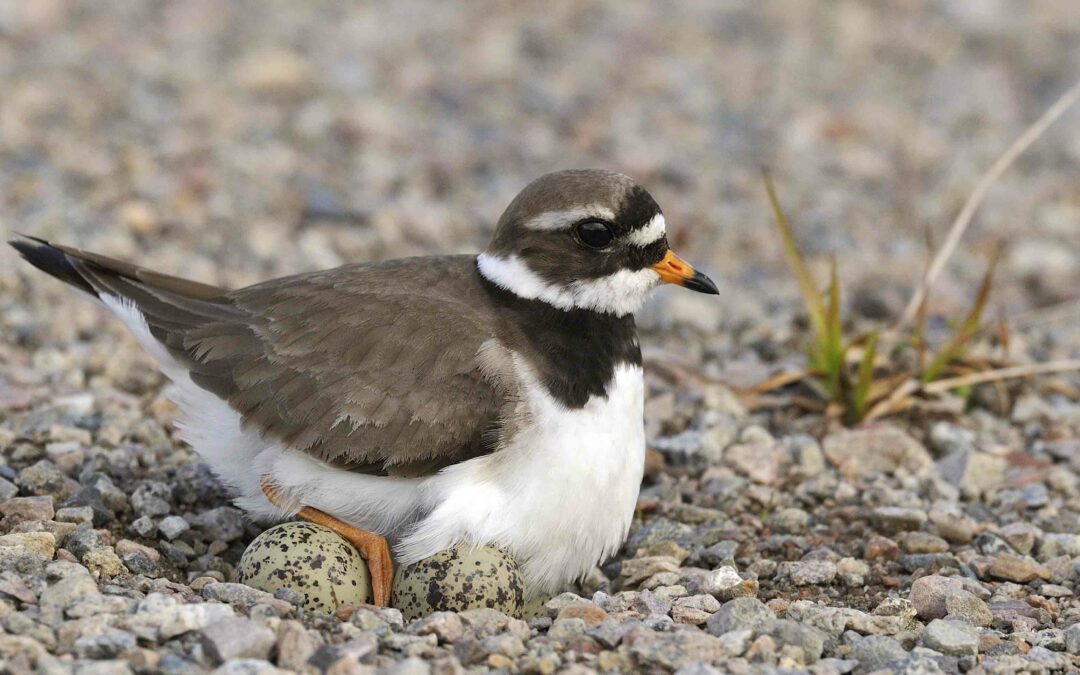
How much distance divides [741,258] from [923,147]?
9.86ft

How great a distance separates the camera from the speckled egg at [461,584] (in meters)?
4.75

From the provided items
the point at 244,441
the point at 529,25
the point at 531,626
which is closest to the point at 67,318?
the point at 244,441

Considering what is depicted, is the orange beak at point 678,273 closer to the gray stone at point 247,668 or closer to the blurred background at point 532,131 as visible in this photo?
the gray stone at point 247,668

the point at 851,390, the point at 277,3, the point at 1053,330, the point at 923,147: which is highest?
the point at 277,3

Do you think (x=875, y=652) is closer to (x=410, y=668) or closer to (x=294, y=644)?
(x=410, y=668)

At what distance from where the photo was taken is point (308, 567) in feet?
15.6

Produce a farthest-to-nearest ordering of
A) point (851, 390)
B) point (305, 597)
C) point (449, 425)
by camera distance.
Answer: point (851, 390)
point (449, 425)
point (305, 597)

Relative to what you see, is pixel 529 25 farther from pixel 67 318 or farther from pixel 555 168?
pixel 67 318

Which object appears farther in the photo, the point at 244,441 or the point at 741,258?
the point at 741,258

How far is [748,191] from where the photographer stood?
10.3m

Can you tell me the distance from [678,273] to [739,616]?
148 cm

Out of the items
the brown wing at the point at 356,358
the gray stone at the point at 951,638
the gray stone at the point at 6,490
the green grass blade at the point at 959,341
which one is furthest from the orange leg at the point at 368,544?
the green grass blade at the point at 959,341

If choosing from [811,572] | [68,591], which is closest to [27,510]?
[68,591]

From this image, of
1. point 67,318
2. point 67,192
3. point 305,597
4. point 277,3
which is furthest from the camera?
point 277,3
